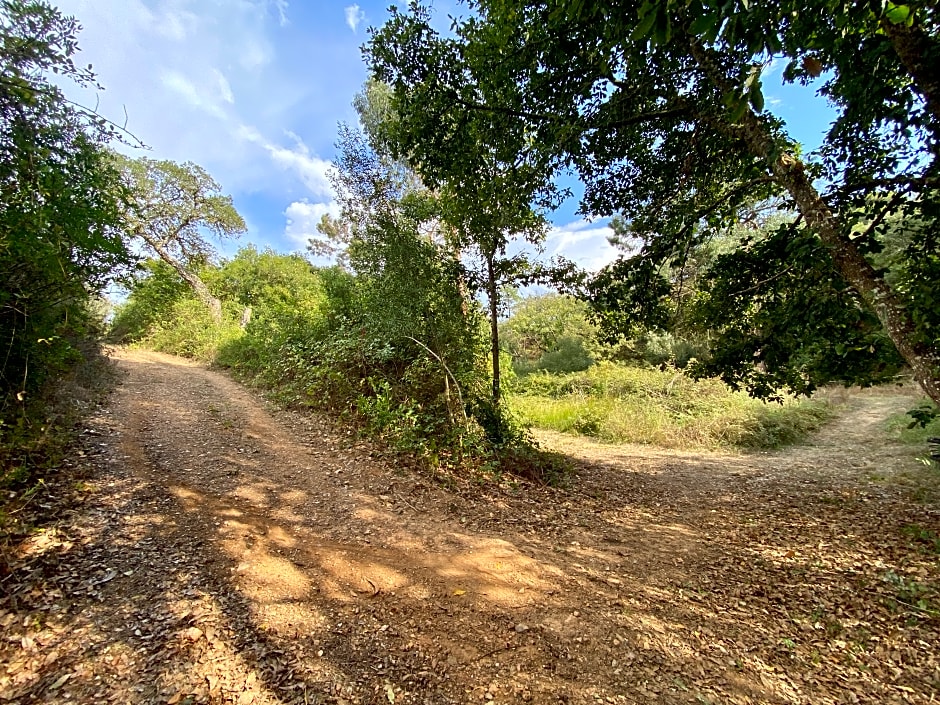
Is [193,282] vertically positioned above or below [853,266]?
above

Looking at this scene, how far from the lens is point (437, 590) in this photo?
10.3 ft

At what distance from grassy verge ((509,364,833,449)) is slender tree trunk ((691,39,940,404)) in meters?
5.77

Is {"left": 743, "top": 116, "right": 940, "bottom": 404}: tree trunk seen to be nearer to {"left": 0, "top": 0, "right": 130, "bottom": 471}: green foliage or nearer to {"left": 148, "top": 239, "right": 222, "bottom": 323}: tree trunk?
{"left": 0, "top": 0, "right": 130, "bottom": 471}: green foliage

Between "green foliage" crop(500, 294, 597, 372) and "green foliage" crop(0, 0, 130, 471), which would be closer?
"green foliage" crop(0, 0, 130, 471)

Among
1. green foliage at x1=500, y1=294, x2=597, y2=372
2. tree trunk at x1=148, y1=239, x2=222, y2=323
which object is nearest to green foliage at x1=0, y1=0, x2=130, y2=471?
green foliage at x1=500, y1=294, x2=597, y2=372

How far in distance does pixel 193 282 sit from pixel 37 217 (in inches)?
695

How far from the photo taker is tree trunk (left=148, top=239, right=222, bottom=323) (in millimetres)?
18094

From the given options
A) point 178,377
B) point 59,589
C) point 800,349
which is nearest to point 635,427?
point 800,349

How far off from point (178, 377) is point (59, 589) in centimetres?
894

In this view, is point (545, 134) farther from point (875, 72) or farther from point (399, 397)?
point (399, 397)

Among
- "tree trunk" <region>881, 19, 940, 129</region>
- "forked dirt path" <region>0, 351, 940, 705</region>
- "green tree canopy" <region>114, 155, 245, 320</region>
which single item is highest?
"green tree canopy" <region>114, 155, 245, 320</region>

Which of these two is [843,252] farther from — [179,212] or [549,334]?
[179,212]

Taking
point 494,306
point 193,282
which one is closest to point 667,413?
point 494,306

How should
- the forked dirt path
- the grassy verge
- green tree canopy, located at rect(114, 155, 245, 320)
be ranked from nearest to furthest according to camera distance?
the forked dirt path
the grassy verge
green tree canopy, located at rect(114, 155, 245, 320)
